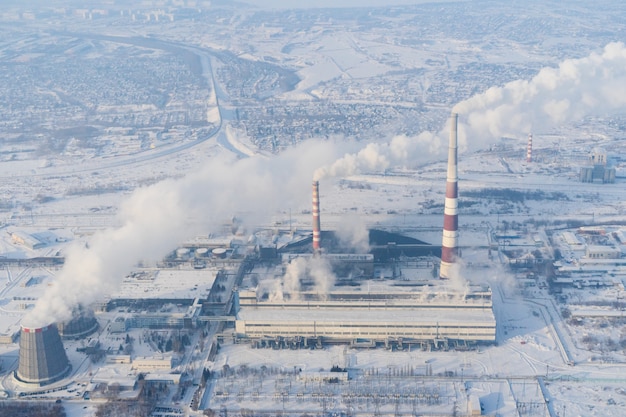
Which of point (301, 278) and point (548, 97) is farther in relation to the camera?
point (548, 97)

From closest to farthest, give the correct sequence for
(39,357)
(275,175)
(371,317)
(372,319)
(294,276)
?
(39,357)
(372,319)
(371,317)
(294,276)
(275,175)

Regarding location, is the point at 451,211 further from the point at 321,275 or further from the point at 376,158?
the point at 321,275

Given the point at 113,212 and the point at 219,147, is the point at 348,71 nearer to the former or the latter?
the point at 219,147

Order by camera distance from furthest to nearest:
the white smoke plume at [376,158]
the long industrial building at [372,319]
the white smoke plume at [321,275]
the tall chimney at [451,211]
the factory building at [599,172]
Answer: the factory building at [599,172]
the white smoke plume at [376,158]
the tall chimney at [451,211]
the white smoke plume at [321,275]
the long industrial building at [372,319]

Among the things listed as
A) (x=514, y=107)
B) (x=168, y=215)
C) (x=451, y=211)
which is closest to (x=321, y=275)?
(x=451, y=211)

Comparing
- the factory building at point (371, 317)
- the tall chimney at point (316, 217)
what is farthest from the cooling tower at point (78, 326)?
the tall chimney at point (316, 217)

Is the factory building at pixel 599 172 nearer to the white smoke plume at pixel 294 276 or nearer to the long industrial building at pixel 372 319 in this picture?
the long industrial building at pixel 372 319

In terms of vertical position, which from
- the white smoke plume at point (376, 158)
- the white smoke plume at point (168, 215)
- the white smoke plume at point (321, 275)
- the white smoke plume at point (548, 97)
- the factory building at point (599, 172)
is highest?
the white smoke plume at point (548, 97)

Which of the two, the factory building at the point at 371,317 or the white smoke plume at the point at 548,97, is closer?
the factory building at the point at 371,317
